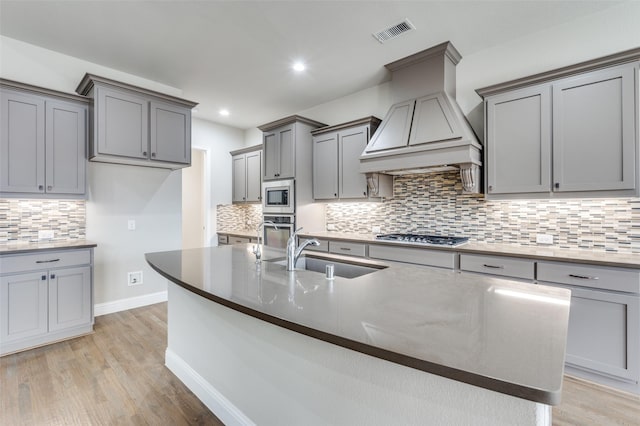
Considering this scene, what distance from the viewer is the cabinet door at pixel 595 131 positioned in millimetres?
2254

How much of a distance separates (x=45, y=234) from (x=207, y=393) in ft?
8.77

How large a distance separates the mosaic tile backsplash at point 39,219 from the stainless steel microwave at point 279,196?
2.25 metres

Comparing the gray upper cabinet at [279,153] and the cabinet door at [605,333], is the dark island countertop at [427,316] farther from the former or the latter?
the gray upper cabinet at [279,153]

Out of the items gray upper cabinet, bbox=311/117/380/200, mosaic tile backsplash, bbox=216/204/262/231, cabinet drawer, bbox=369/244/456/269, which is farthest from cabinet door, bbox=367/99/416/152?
mosaic tile backsplash, bbox=216/204/262/231

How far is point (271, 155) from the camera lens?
4.69m

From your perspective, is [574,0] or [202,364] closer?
[202,364]

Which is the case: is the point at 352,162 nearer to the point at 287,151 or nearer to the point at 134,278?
the point at 287,151

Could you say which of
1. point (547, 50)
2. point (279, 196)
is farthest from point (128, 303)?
point (547, 50)

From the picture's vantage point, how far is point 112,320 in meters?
3.45

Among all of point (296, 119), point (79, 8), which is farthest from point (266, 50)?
point (79, 8)

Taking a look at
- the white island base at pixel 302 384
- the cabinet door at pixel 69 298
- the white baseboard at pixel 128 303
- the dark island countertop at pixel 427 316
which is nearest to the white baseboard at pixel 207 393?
the white island base at pixel 302 384

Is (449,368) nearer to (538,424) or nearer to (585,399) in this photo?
(538,424)

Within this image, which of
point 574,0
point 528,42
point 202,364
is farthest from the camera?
point 528,42

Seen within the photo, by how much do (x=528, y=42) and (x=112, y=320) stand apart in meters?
5.22
